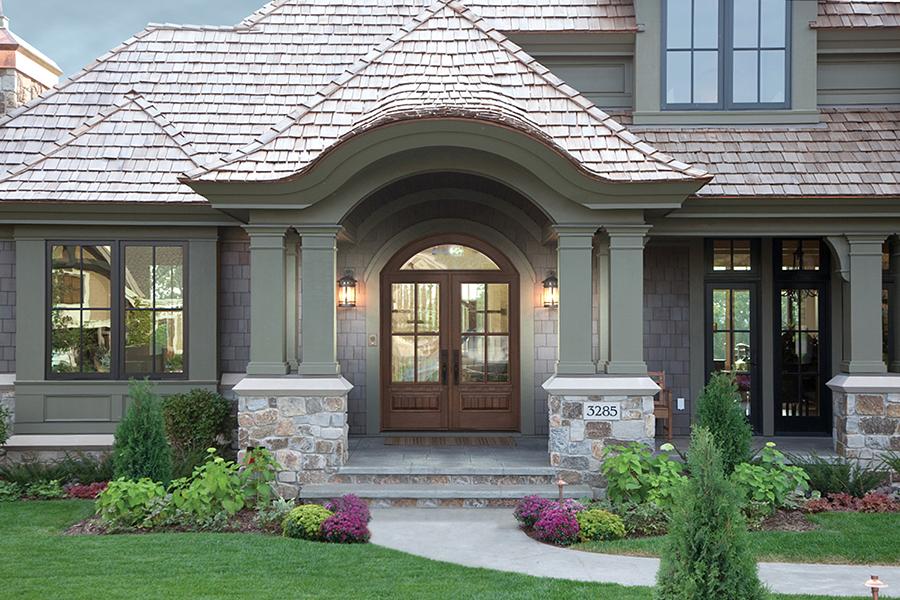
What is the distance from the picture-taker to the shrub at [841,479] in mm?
8453

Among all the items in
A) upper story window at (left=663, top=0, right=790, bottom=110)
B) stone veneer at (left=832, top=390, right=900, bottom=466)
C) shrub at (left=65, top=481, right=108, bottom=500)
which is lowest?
shrub at (left=65, top=481, right=108, bottom=500)

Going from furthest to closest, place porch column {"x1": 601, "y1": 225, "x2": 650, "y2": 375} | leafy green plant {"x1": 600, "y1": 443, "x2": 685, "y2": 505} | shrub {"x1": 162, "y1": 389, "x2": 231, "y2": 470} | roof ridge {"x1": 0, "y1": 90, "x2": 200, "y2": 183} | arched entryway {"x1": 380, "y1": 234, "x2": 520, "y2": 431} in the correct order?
arched entryway {"x1": 380, "y1": 234, "x2": 520, "y2": 431} → roof ridge {"x1": 0, "y1": 90, "x2": 200, "y2": 183} → shrub {"x1": 162, "y1": 389, "x2": 231, "y2": 470} → porch column {"x1": 601, "y1": 225, "x2": 650, "y2": 375} → leafy green plant {"x1": 600, "y1": 443, "x2": 685, "y2": 505}

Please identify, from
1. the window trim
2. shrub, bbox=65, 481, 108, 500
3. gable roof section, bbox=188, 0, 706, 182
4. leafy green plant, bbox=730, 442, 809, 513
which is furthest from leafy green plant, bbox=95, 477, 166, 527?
leafy green plant, bbox=730, 442, 809, 513

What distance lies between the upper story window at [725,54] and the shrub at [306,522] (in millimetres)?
6873

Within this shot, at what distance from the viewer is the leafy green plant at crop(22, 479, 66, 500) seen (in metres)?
8.73

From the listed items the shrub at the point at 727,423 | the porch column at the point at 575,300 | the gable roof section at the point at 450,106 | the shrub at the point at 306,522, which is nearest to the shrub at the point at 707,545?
the shrub at the point at 306,522

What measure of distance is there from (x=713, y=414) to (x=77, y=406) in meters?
7.31

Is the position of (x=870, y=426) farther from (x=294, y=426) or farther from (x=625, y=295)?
(x=294, y=426)

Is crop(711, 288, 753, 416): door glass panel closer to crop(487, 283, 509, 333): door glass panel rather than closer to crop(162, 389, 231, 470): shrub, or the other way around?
crop(487, 283, 509, 333): door glass panel

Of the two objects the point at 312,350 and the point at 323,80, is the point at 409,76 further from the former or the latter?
the point at 312,350

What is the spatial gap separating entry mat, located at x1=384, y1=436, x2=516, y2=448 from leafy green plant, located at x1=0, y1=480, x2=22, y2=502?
4085mm

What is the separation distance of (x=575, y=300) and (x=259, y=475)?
3.66 metres

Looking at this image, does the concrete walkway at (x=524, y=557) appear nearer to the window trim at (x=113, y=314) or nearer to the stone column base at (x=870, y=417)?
the stone column base at (x=870, y=417)

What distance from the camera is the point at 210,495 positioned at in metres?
Answer: 7.55
